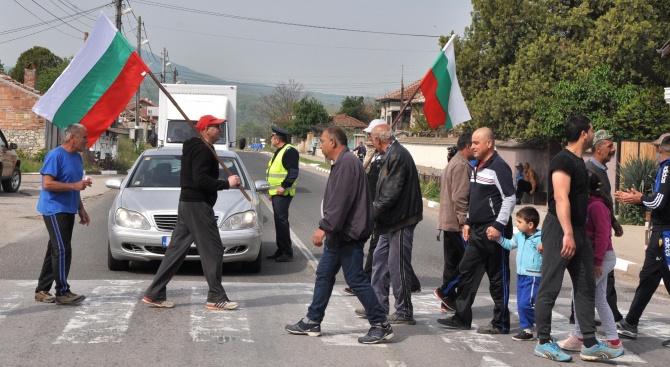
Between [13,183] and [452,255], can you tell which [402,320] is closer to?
[452,255]

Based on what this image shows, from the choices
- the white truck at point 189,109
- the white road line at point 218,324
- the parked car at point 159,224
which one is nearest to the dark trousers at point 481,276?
the white road line at point 218,324

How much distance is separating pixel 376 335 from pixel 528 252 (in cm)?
158

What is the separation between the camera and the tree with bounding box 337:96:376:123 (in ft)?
338

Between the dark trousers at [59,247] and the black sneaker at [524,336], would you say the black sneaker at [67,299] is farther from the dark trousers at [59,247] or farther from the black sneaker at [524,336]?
the black sneaker at [524,336]

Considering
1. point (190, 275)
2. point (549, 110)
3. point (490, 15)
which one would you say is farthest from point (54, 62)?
point (190, 275)

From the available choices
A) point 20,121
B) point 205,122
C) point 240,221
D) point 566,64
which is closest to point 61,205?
point 205,122

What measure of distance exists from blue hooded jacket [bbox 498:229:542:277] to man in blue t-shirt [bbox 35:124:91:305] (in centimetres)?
378

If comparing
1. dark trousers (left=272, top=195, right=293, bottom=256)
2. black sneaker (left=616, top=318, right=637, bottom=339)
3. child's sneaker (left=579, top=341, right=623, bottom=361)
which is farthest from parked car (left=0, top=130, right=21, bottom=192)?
child's sneaker (left=579, top=341, right=623, bottom=361)

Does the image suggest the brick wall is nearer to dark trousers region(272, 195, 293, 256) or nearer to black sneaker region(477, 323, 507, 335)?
dark trousers region(272, 195, 293, 256)

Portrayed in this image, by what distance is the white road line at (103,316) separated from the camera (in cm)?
669

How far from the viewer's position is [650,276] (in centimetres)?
768

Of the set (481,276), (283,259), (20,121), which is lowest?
(283,259)

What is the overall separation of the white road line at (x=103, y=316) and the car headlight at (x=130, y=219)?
1.15m

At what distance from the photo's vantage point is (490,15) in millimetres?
31234
